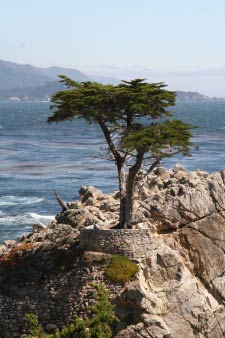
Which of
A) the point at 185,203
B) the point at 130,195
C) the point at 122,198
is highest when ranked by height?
the point at 130,195

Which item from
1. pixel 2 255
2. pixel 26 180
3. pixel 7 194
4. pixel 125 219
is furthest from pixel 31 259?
pixel 26 180

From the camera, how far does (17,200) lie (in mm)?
79812

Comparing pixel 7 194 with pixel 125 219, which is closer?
pixel 125 219

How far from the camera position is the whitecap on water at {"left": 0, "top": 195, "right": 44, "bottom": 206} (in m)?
78.1

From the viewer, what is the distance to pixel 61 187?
85.9 meters

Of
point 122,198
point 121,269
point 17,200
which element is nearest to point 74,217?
point 122,198

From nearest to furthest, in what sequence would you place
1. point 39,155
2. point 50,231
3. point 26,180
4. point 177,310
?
point 177,310, point 50,231, point 26,180, point 39,155

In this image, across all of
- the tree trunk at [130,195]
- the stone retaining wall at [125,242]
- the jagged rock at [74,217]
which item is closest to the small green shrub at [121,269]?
the stone retaining wall at [125,242]

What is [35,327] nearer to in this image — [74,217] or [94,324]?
[94,324]

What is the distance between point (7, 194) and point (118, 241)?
46838 millimetres

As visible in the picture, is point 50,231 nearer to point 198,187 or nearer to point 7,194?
point 198,187

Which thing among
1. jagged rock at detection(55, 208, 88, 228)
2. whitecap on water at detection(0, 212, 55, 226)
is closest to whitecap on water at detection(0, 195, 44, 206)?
whitecap on water at detection(0, 212, 55, 226)

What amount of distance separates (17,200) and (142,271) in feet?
143

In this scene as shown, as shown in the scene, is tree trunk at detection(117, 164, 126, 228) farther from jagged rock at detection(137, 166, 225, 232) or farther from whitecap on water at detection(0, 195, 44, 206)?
whitecap on water at detection(0, 195, 44, 206)
